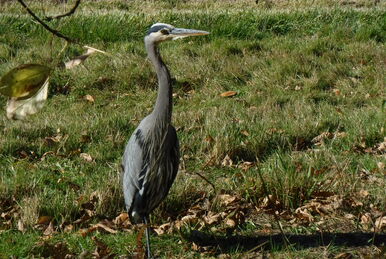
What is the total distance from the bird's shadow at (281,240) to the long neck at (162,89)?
85 cm

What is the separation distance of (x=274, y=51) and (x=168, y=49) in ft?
4.92

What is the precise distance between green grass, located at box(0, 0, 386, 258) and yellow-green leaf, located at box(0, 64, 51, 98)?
66 centimetres

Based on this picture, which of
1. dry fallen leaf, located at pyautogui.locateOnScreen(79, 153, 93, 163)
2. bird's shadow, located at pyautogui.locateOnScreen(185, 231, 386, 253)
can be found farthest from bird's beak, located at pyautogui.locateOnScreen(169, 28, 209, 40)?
dry fallen leaf, located at pyautogui.locateOnScreen(79, 153, 93, 163)

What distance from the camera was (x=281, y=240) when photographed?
390 centimetres

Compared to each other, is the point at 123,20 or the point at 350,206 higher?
the point at 123,20

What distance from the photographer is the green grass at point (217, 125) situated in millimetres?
4164

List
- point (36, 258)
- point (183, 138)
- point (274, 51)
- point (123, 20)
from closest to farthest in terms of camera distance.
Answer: point (36, 258)
point (183, 138)
point (274, 51)
point (123, 20)

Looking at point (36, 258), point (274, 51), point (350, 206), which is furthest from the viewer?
point (274, 51)

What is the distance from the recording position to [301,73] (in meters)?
7.76

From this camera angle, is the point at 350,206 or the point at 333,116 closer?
the point at 350,206

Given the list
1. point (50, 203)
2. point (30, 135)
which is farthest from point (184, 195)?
point (30, 135)

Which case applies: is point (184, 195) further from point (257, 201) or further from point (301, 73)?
point (301, 73)

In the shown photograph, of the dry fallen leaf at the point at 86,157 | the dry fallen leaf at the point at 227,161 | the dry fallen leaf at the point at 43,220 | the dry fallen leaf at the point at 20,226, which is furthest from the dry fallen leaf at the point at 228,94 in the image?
the dry fallen leaf at the point at 20,226

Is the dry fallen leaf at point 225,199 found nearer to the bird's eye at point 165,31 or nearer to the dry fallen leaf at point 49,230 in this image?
the dry fallen leaf at point 49,230
